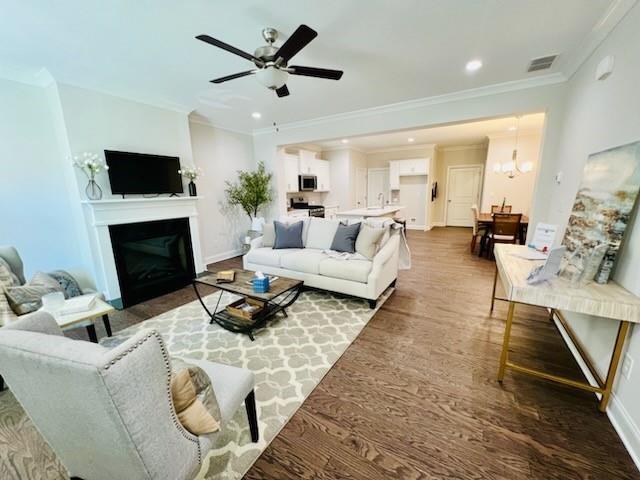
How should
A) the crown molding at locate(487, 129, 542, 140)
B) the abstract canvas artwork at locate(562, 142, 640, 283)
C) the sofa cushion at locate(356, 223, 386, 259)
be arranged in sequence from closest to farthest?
the abstract canvas artwork at locate(562, 142, 640, 283) → the sofa cushion at locate(356, 223, 386, 259) → the crown molding at locate(487, 129, 542, 140)

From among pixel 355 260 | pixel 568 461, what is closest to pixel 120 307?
pixel 355 260

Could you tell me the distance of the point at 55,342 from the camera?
0.79m

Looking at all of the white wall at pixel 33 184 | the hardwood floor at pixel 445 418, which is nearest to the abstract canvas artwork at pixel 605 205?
the hardwood floor at pixel 445 418

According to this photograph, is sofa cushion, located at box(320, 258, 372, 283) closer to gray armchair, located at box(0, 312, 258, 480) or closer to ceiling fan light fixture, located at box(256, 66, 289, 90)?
ceiling fan light fixture, located at box(256, 66, 289, 90)

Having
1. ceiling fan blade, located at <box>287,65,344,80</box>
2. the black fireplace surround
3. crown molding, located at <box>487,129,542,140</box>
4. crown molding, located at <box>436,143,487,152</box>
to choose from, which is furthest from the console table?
crown molding, located at <box>436,143,487,152</box>

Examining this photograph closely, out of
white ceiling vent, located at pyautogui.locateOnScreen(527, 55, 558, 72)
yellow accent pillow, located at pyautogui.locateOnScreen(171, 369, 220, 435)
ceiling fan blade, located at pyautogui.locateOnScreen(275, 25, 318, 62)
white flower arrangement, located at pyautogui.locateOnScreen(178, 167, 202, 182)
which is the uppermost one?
white ceiling vent, located at pyautogui.locateOnScreen(527, 55, 558, 72)

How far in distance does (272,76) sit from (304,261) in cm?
212

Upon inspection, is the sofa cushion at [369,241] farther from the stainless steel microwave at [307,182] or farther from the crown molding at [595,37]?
the stainless steel microwave at [307,182]

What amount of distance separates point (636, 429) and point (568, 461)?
1.35 ft

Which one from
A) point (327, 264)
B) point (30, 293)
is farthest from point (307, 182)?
point (30, 293)

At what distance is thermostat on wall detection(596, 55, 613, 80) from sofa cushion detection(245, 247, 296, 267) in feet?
11.7

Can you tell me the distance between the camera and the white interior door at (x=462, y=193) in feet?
27.4

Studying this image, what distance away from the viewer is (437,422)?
166 cm

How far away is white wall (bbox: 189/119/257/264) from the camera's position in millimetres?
4852
